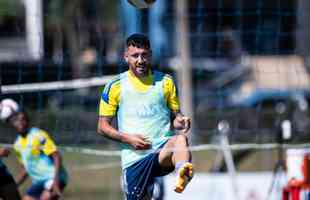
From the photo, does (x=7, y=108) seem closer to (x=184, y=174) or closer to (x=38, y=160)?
(x=38, y=160)

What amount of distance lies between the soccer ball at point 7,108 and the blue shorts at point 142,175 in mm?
2810

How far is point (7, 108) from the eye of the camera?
10.5 meters

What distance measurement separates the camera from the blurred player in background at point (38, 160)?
35.6 feet

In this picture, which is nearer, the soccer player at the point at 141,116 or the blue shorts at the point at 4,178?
the soccer player at the point at 141,116

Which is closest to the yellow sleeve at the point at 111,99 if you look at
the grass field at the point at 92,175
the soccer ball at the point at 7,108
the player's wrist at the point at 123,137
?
the player's wrist at the point at 123,137

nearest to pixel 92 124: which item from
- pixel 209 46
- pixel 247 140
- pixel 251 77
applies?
pixel 247 140

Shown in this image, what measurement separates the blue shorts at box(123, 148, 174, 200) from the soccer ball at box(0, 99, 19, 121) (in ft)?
9.22

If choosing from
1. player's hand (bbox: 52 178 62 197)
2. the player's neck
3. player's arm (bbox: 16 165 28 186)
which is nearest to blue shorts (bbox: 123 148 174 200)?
the player's neck

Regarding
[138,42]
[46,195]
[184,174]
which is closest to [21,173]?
[46,195]

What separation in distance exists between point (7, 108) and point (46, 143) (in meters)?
0.63

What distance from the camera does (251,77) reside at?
18.8m

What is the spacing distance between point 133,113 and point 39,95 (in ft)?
13.5

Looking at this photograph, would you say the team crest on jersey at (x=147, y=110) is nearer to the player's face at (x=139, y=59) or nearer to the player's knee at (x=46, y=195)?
the player's face at (x=139, y=59)

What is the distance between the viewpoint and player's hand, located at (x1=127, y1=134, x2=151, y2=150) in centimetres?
744
